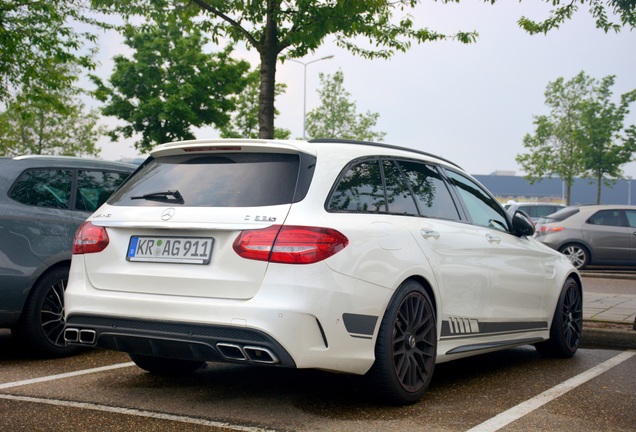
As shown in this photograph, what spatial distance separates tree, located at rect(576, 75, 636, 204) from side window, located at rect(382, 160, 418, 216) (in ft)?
138

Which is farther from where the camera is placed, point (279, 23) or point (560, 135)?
point (560, 135)

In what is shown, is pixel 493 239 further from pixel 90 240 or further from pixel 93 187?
pixel 93 187

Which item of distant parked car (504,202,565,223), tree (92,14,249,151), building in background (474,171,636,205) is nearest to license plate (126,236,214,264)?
distant parked car (504,202,565,223)

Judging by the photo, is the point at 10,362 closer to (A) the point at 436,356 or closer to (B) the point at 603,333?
(A) the point at 436,356

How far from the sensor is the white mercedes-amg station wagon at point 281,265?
4672 mm

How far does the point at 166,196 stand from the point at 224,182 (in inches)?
15.3

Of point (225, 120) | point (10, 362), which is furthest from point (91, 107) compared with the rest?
point (10, 362)

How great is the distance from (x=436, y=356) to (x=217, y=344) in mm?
1612

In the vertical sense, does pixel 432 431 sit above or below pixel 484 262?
below

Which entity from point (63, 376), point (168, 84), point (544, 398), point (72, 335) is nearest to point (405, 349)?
point (544, 398)

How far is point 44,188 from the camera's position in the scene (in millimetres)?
7465

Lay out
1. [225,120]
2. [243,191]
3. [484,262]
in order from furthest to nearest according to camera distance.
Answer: [225,120] → [484,262] → [243,191]

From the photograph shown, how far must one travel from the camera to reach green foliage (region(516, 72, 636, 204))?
46000mm

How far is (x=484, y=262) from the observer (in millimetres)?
6305
